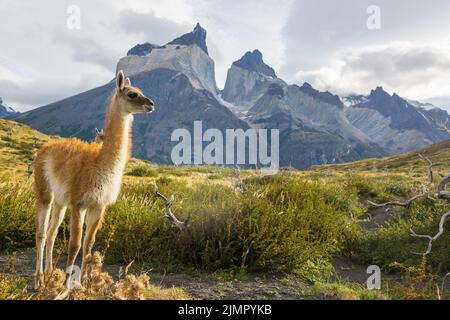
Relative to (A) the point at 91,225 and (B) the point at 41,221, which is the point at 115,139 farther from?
(B) the point at 41,221

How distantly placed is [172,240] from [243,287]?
73.4 inches

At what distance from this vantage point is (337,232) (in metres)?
8.47

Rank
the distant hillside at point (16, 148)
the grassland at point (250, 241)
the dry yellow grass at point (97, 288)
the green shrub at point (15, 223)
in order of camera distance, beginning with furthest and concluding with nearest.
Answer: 1. the distant hillside at point (16, 148)
2. the green shrub at point (15, 223)
3. the grassland at point (250, 241)
4. the dry yellow grass at point (97, 288)

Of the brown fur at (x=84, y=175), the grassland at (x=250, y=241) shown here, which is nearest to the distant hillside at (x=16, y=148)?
the grassland at (x=250, y=241)

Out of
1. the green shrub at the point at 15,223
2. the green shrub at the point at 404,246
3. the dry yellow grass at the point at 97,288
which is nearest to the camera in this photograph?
the dry yellow grass at the point at 97,288

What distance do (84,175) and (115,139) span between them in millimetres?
634

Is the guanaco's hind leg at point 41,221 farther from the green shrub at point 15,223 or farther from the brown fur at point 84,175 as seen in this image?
the green shrub at point 15,223

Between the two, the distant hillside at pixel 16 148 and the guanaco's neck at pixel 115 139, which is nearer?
the guanaco's neck at pixel 115 139

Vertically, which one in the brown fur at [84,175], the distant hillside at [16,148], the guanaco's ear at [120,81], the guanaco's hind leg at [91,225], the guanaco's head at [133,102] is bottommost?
the guanaco's hind leg at [91,225]

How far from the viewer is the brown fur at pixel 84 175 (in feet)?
17.3

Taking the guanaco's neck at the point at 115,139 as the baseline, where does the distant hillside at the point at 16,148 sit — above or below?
above

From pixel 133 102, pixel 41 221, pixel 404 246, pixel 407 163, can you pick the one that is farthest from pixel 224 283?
pixel 407 163

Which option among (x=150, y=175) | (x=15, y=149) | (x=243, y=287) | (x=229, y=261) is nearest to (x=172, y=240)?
(x=229, y=261)
